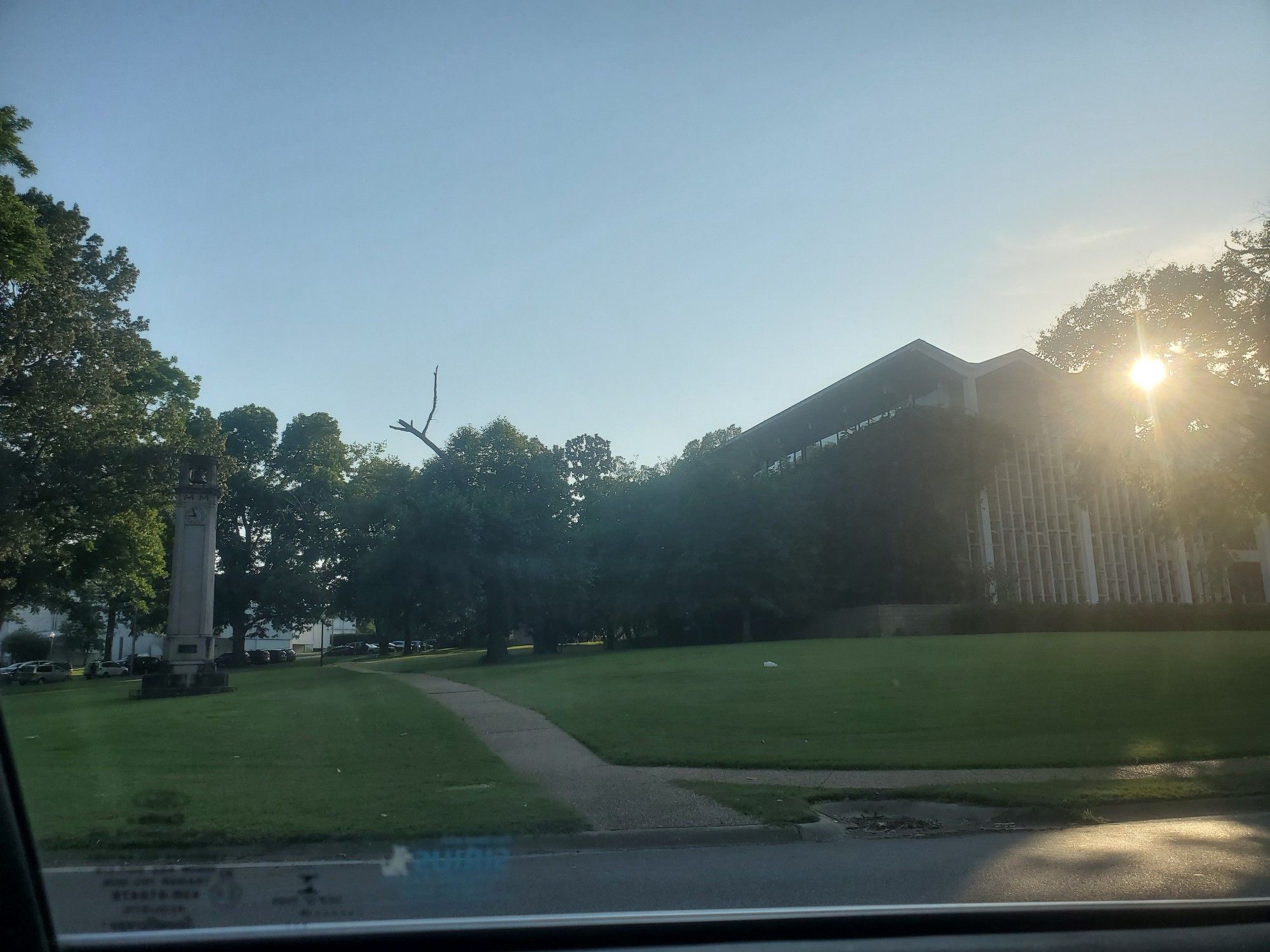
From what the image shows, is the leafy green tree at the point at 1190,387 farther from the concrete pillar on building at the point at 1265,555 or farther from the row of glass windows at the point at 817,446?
the concrete pillar on building at the point at 1265,555

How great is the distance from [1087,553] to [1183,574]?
6.50m

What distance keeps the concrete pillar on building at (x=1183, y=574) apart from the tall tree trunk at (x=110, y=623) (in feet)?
168

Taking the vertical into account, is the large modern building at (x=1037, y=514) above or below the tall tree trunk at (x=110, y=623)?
above

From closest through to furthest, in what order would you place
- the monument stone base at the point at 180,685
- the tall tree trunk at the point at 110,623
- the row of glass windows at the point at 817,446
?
1. the monument stone base at the point at 180,685
2. the row of glass windows at the point at 817,446
3. the tall tree trunk at the point at 110,623

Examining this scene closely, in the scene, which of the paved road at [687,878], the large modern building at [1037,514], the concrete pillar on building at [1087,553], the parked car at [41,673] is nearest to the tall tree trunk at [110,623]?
the parked car at [41,673]

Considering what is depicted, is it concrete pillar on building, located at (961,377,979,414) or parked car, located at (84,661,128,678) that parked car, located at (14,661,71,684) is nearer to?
parked car, located at (84,661,128,678)

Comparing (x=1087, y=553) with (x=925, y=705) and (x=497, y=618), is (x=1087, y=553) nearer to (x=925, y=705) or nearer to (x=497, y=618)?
(x=497, y=618)

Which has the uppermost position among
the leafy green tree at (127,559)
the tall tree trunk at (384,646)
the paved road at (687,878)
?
the leafy green tree at (127,559)

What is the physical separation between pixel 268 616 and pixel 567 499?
99.0ft

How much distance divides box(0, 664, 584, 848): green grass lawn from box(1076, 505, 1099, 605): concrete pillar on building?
3645 cm

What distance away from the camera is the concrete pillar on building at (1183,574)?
159 feet

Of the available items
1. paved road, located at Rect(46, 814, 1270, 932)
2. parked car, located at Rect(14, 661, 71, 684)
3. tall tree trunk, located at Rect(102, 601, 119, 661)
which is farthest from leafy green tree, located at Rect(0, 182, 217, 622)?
paved road, located at Rect(46, 814, 1270, 932)

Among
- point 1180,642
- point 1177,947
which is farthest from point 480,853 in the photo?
point 1180,642

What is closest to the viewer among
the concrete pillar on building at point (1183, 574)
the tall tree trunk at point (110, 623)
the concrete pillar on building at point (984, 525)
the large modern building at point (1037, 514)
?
the concrete pillar on building at point (984, 525)
